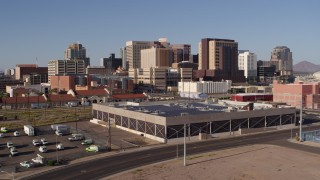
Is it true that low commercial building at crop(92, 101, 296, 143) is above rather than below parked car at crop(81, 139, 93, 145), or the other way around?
above

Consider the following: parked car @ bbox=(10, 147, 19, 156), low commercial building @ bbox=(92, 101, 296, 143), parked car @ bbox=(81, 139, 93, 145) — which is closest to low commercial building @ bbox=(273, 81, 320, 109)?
low commercial building @ bbox=(92, 101, 296, 143)

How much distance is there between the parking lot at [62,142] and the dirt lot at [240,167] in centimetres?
1450

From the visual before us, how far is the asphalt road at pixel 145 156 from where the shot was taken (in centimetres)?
5035

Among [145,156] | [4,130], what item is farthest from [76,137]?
[4,130]

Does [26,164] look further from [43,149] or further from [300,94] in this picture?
[300,94]

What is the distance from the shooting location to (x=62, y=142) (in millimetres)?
73375

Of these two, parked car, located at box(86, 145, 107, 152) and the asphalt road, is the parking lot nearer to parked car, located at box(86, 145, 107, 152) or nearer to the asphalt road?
parked car, located at box(86, 145, 107, 152)

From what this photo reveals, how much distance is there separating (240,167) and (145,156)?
1551 centimetres

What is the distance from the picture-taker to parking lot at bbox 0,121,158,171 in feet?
197

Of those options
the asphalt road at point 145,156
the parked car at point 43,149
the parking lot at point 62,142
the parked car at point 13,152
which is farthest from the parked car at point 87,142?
the parked car at point 13,152

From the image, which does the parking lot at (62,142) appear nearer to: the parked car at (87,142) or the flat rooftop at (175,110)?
Answer: the parked car at (87,142)

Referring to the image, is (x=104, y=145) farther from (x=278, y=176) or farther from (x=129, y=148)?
(x=278, y=176)

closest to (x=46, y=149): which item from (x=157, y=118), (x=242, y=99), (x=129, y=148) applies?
(x=129, y=148)

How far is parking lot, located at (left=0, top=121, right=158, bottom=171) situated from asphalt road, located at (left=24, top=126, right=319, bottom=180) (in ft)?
16.4
